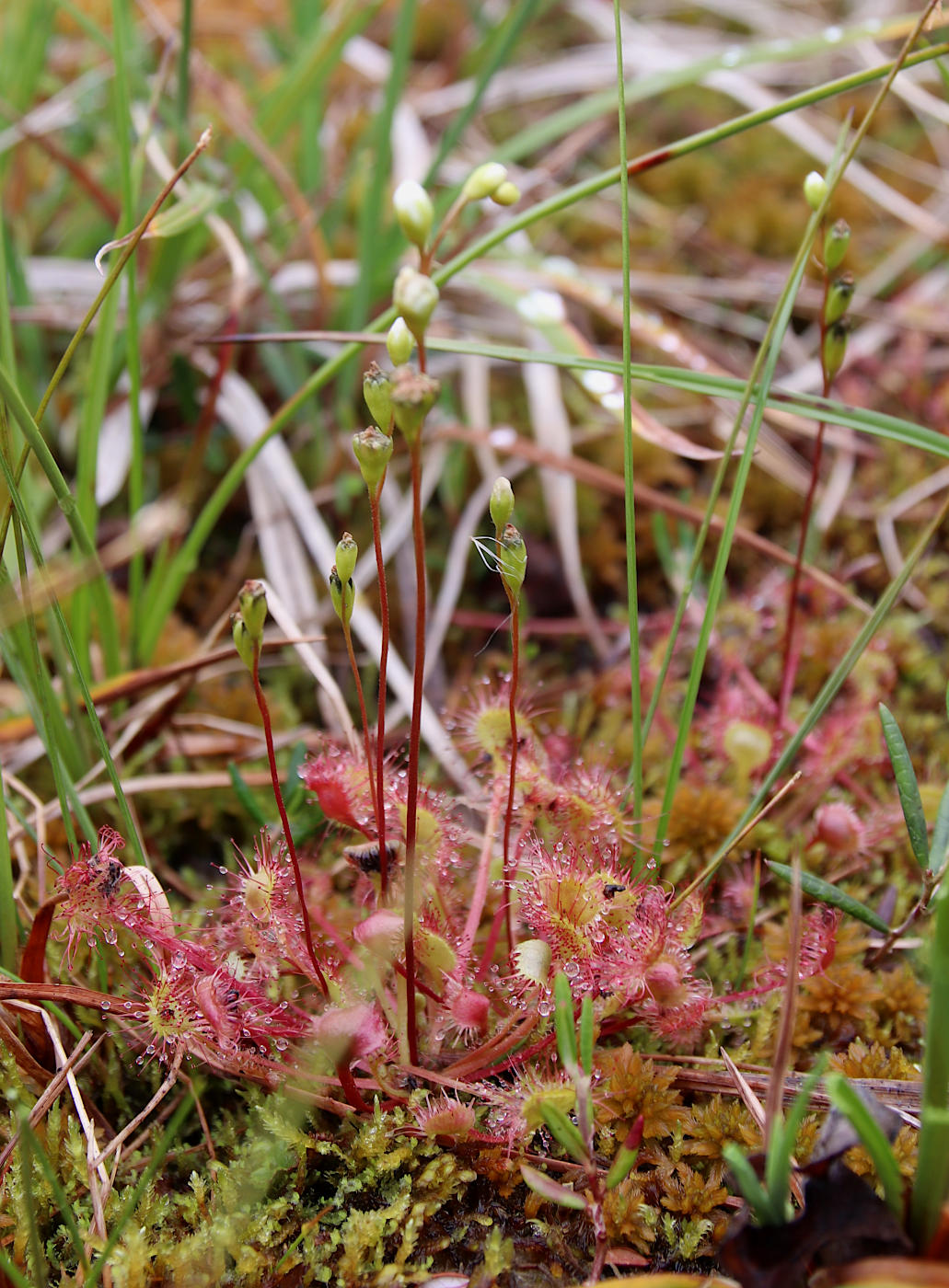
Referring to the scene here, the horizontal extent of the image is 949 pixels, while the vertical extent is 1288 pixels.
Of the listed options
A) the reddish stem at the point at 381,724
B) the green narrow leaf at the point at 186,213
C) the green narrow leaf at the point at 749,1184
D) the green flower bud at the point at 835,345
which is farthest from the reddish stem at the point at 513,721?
the green narrow leaf at the point at 186,213

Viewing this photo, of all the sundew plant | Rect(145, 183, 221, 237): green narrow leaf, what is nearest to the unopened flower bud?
the sundew plant

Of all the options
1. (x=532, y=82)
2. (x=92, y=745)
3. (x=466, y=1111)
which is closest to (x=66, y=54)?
(x=532, y=82)

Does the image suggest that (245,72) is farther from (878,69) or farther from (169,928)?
(169,928)

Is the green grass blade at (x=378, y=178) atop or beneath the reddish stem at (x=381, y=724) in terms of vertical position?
atop

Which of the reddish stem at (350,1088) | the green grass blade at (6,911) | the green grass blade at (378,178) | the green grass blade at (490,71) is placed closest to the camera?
the reddish stem at (350,1088)

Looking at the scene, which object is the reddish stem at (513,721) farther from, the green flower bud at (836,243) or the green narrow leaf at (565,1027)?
the green flower bud at (836,243)

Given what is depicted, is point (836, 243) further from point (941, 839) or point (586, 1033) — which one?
point (586, 1033)

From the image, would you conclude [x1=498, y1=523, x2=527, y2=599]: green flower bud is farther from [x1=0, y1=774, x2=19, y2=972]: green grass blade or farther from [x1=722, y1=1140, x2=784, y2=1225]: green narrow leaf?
[x1=0, y1=774, x2=19, y2=972]: green grass blade
